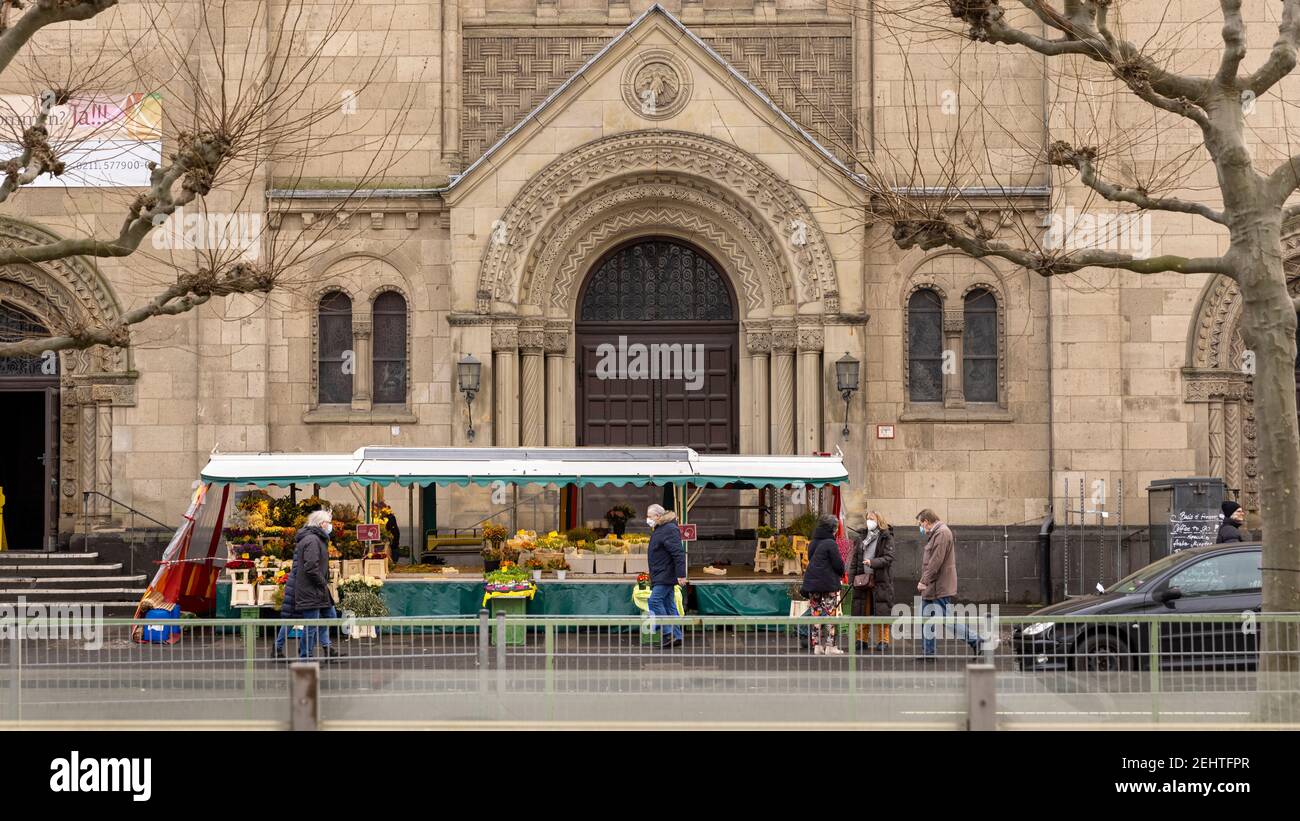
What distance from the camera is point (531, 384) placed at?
83.6 feet

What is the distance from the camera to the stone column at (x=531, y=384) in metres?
25.3

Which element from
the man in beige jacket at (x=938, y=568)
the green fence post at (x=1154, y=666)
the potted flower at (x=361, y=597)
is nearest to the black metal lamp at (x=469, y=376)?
the potted flower at (x=361, y=597)

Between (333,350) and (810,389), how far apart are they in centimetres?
791

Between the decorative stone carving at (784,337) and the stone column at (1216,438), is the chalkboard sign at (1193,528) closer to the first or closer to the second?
the stone column at (1216,438)

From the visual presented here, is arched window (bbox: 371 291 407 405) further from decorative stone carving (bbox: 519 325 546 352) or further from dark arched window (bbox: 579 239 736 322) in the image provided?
dark arched window (bbox: 579 239 736 322)

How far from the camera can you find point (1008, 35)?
14.8 meters

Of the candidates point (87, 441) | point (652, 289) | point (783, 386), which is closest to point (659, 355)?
point (652, 289)

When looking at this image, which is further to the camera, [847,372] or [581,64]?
[581,64]

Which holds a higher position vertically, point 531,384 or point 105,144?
point 105,144

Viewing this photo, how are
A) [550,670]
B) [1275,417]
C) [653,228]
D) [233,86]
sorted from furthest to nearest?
[653,228]
[233,86]
[1275,417]
[550,670]

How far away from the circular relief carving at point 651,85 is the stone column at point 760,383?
3836 millimetres

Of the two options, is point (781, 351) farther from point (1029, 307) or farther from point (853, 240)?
point (1029, 307)

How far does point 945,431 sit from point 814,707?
46.5ft

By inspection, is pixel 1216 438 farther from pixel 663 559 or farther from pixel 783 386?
pixel 663 559
